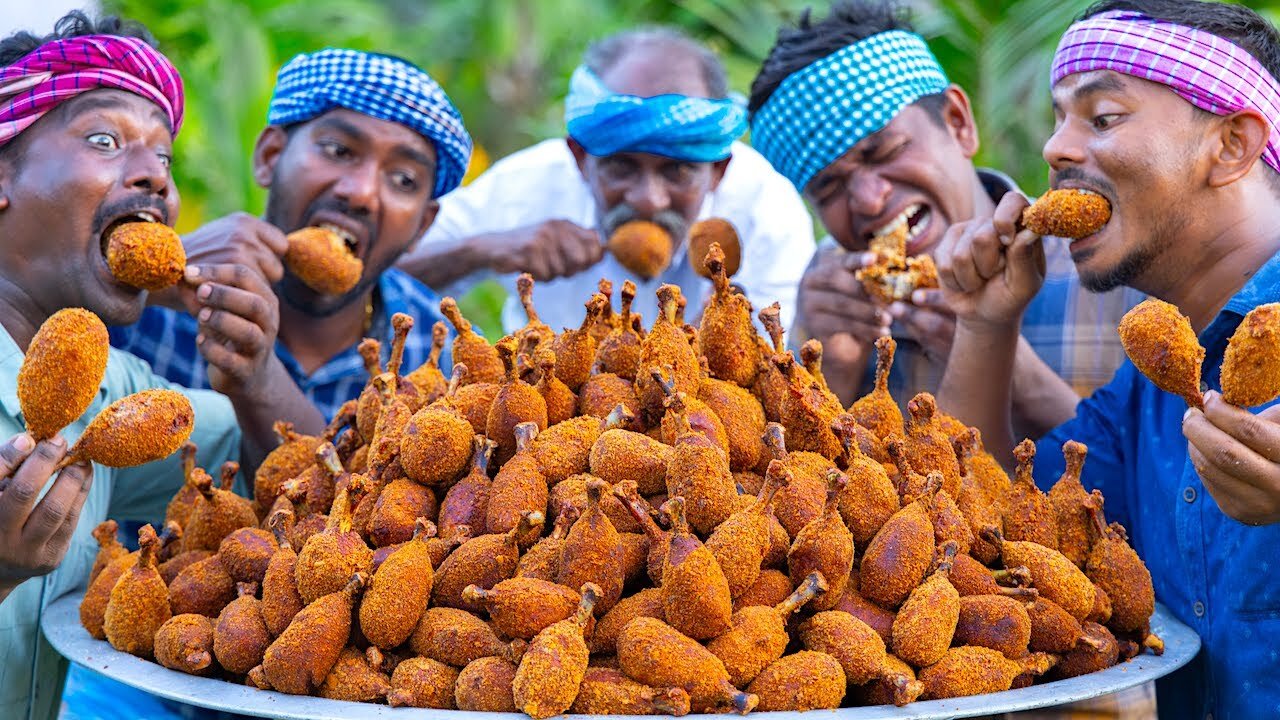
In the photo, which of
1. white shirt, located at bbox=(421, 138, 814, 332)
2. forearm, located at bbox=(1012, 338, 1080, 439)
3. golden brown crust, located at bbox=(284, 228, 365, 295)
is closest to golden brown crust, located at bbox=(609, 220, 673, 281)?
white shirt, located at bbox=(421, 138, 814, 332)

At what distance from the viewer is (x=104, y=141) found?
2758mm

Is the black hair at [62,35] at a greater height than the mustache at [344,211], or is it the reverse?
the black hair at [62,35]

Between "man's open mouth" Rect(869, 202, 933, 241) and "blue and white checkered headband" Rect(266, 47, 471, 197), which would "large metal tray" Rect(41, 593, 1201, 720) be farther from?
"blue and white checkered headband" Rect(266, 47, 471, 197)

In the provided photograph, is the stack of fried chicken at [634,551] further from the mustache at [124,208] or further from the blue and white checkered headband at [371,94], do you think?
the blue and white checkered headband at [371,94]

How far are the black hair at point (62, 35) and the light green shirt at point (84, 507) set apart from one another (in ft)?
1.53

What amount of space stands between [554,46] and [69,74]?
37.3ft

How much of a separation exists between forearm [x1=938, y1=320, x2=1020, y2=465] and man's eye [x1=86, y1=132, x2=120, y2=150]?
92.8 inches

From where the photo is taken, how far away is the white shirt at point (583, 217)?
5.46m

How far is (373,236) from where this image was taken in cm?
382

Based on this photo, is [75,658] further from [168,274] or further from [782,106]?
[782,106]

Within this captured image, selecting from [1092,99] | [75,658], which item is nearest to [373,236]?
[75,658]

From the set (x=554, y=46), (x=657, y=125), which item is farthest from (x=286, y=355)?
(x=554, y=46)

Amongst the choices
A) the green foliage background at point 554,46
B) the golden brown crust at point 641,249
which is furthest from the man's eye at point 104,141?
the green foliage background at point 554,46

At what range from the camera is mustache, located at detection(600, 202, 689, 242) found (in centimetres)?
461
